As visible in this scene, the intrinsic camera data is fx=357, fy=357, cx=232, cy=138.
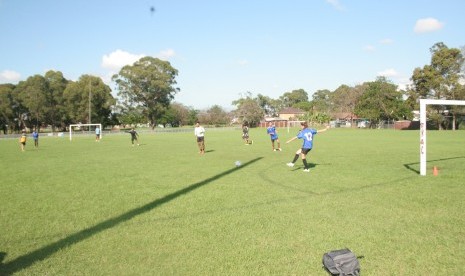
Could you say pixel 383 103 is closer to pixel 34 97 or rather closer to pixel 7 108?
pixel 34 97

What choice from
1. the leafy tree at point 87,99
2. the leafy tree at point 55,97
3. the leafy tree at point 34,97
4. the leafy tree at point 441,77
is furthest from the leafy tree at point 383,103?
the leafy tree at point 34,97

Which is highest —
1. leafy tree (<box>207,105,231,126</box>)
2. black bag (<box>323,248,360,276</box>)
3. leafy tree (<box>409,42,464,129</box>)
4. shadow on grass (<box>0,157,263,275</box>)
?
leafy tree (<box>409,42,464,129</box>)

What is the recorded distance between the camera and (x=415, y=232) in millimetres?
5484

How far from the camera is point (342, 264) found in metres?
4.07

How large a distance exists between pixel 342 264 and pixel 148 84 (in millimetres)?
73842

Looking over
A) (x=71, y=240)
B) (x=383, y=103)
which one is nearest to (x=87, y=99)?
(x=383, y=103)

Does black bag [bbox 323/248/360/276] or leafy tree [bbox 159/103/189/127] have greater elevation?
leafy tree [bbox 159/103/189/127]

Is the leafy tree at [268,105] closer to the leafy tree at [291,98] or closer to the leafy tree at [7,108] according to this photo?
the leafy tree at [291,98]

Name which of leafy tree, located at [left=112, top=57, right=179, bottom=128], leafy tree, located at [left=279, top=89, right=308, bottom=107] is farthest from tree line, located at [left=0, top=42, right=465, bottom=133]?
leafy tree, located at [left=279, top=89, right=308, bottom=107]

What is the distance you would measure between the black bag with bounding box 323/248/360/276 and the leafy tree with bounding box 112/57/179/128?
71.7 metres

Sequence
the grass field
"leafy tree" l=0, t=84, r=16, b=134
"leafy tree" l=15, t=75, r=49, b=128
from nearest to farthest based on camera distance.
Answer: the grass field
"leafy tree" l=0, t=84, r=16, b=134
"leafy tree" l=15, t=75, r=49, b=128

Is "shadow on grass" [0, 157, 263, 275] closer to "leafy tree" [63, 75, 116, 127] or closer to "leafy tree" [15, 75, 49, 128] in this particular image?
"leafy tree" [63, 75, 116, 127]

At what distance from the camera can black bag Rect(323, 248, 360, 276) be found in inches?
159

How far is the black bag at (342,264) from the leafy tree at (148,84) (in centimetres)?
7170
